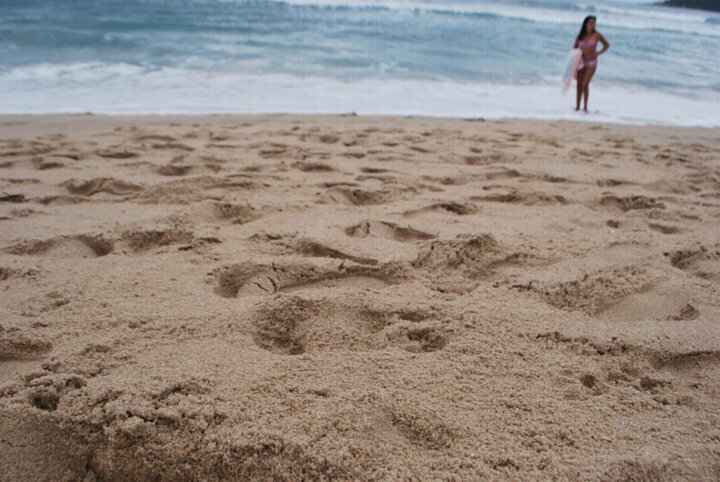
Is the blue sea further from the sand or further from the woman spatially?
the sand

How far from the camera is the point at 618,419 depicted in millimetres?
1018

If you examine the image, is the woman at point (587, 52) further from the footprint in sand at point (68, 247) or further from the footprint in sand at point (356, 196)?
the footprint in sand at point (68, 247)

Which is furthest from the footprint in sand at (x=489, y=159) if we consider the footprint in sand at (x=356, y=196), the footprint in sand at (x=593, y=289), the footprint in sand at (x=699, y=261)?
the footprint in sand at (x=593, y=289)

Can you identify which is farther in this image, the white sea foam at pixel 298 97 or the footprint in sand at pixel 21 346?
the white sea foam at pixel 298 97

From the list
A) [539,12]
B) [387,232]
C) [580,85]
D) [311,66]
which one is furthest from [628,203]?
[539,12]

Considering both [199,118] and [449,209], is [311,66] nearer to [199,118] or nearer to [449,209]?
[199,118]

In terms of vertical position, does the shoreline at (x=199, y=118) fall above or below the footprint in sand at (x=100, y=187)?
above

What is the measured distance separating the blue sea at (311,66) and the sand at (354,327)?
3.72 meters

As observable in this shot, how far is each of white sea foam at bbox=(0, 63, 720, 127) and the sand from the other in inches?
131

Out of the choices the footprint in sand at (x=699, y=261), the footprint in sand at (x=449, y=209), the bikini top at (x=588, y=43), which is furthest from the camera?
the bikini top at (x=588, y=43)

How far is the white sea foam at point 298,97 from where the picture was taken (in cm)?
573

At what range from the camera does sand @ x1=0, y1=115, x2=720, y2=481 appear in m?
0.94

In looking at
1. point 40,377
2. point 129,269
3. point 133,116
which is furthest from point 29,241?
point 133,116

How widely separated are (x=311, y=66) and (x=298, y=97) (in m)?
2.27
